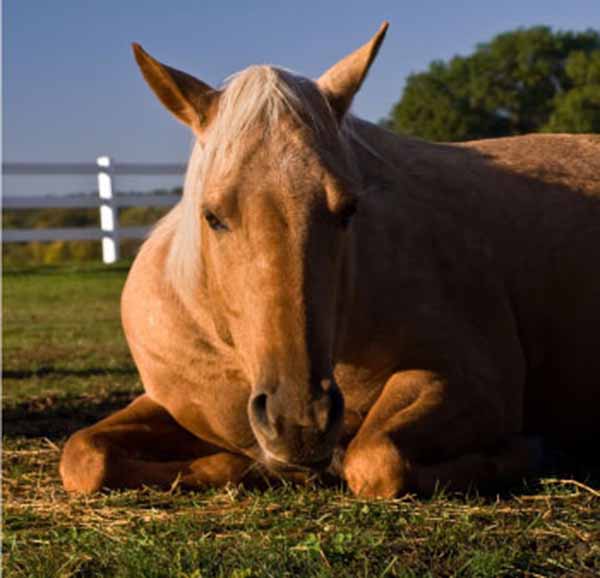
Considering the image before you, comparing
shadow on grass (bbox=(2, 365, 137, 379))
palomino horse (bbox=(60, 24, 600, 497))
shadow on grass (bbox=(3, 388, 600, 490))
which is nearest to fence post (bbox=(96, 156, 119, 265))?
shadow on grass (bbox=(2, 365, 137, 379))

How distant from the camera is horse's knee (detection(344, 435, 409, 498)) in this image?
3379 millimetres

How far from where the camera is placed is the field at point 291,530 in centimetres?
264

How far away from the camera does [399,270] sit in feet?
12.9

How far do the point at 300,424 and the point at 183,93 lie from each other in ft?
4.09

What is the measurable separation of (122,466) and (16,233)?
45.0ft

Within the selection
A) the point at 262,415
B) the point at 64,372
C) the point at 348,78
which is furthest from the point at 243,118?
the point at 64,372

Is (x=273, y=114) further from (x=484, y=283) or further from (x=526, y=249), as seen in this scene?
(x=526, y=249)

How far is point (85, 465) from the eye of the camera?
3822 mm

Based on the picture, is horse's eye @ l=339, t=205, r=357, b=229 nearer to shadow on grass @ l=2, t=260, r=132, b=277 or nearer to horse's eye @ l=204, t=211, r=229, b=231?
horse's eye @ l=204, t=211, r=229, b=231

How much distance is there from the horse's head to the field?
0.23m

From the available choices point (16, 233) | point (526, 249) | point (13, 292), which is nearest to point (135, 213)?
point (16, 233)

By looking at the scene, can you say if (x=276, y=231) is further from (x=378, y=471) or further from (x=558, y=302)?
(x=558, y=302)

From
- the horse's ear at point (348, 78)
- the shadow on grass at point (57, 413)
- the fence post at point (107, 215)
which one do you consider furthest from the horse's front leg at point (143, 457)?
the fence post at point (107, 215)

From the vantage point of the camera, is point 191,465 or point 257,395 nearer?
point 257,395
